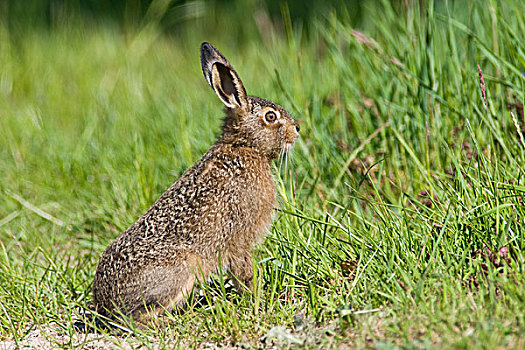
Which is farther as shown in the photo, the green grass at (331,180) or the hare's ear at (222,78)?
the hare's ear at (222,78)

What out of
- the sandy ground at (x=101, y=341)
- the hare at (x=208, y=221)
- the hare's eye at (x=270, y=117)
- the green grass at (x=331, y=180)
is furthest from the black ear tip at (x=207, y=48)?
the sandy ground at (x=101, y=341)

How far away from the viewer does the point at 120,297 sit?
3.91m

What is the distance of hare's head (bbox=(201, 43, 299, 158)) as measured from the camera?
447 cm

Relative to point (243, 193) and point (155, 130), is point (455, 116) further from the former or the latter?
point (155, 130)

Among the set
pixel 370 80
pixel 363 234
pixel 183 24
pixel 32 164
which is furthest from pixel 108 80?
pixel 363 234

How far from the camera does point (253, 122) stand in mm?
4520

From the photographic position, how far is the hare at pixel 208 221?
3930 mm

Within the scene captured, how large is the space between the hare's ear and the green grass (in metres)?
0.72

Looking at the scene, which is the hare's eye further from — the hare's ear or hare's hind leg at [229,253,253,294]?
hare's hind leg at [229,253,253,294]

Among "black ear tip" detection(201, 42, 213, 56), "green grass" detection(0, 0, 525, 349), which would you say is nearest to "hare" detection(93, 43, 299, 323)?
"black ear tip" detection(201, 42, 213, 56)

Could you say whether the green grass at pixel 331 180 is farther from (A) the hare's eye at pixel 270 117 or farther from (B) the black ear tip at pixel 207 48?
(B) the black ear tip at pixel 207 48

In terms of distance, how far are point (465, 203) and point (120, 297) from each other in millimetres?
2048

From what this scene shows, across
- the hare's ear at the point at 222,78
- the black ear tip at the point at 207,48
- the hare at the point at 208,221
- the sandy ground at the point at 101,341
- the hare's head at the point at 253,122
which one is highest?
the black ear tip at the point at 207,48

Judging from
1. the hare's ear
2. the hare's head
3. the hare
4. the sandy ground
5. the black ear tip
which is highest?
the black ear tip
